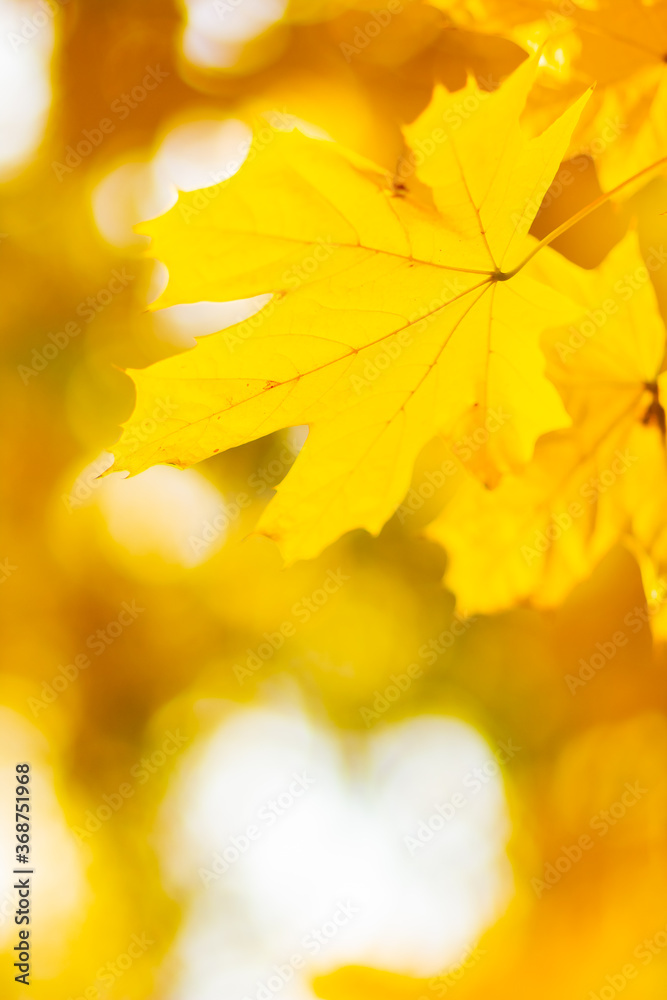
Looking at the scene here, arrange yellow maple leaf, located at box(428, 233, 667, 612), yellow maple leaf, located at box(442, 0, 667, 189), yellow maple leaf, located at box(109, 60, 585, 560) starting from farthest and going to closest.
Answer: yellow maple leaf, located at box(428, 233, 667, 612)
yellow maple leaf, located at box(442, 0, 667, 189)
yellow maple leaf, located at box(109, 60, 585, 560)

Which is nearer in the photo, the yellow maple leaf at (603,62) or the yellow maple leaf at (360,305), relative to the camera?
the yellow maple leaf at (360,305)

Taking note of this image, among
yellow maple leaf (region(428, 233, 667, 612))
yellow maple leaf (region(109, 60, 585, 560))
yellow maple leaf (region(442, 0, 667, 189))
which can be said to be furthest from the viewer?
yellow maple leaf (region(428, 233, 667, 612))

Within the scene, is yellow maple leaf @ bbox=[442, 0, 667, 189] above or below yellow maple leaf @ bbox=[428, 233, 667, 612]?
above

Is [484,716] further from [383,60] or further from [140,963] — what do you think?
[383,60]

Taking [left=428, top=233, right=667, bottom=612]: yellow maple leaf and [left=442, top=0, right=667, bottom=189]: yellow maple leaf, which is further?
A: [left=428, top=233, right=667, bottom=612]: yellow maple leaf

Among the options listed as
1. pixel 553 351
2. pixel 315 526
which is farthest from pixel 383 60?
pixel 315 526
